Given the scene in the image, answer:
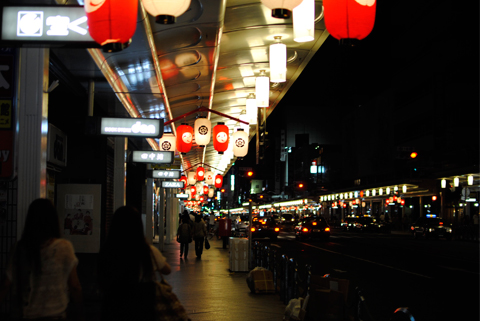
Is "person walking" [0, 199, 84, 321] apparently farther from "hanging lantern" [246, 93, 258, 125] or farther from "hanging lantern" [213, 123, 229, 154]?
"hanging lantern" [246, 93, 258, 125]

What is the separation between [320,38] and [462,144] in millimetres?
41075

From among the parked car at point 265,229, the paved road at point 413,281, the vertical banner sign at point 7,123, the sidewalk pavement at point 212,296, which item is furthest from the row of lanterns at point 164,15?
the parked car at point 265,229

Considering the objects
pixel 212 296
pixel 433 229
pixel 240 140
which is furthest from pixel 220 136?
pixel 433 229

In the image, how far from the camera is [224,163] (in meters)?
39.0

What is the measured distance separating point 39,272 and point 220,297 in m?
7.26

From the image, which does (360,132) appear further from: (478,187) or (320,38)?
(320,38)

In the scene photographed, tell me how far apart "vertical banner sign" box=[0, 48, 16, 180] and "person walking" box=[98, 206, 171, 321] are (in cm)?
293

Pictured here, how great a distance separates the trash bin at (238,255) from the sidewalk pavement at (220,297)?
8.8 inches

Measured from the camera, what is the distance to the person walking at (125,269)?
4.41m

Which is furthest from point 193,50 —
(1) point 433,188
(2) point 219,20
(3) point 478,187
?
(1) point 433,188

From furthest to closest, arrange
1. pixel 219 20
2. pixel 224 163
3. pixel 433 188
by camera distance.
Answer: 1. pixel 433 188
2. pixel 224 163
3. pixel 219 20

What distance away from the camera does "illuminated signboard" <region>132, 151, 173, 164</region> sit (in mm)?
14344

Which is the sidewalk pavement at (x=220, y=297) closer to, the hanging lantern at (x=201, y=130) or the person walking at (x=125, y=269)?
the hanging lantern at (x=201, y=130)

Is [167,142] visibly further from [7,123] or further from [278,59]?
[7,123]
